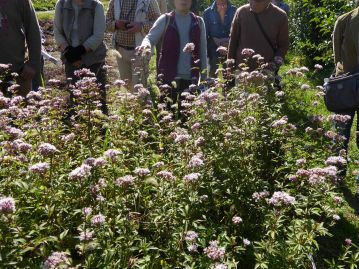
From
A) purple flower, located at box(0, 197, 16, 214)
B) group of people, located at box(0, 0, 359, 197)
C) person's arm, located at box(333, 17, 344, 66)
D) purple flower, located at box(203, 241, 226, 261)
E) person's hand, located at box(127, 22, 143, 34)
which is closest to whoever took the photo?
purple flower, located at box(0, 197, 16, 214)

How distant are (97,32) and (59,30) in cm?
44

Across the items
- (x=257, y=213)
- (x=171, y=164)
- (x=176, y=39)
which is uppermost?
(x=176, y=39)

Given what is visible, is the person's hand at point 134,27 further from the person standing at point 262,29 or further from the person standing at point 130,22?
the person standing at point 262,29

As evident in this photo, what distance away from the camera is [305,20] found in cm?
1059

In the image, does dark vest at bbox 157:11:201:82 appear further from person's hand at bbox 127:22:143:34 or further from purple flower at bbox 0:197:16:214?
purple flower at bbox 0:197:16:214

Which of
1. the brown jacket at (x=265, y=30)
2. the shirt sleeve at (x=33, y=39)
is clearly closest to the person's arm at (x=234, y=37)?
the brown jacket at (x=265, y=30)

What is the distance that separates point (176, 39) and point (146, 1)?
1.16m

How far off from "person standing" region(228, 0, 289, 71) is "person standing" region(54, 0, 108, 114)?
4.81ft

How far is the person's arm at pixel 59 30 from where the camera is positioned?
4.98 metres

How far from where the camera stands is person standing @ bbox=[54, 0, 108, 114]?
4910 mm

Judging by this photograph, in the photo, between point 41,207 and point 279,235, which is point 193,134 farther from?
point 41,207

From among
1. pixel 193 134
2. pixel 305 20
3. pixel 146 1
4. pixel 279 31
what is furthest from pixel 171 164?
pixel 305 20

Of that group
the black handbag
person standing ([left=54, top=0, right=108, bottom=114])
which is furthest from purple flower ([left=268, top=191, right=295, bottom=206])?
person standing ([left=54, top=0, right=108, bottom=114])

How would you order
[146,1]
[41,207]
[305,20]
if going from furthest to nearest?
1. [305,20]
2. [146,1]
3. [41,207]
